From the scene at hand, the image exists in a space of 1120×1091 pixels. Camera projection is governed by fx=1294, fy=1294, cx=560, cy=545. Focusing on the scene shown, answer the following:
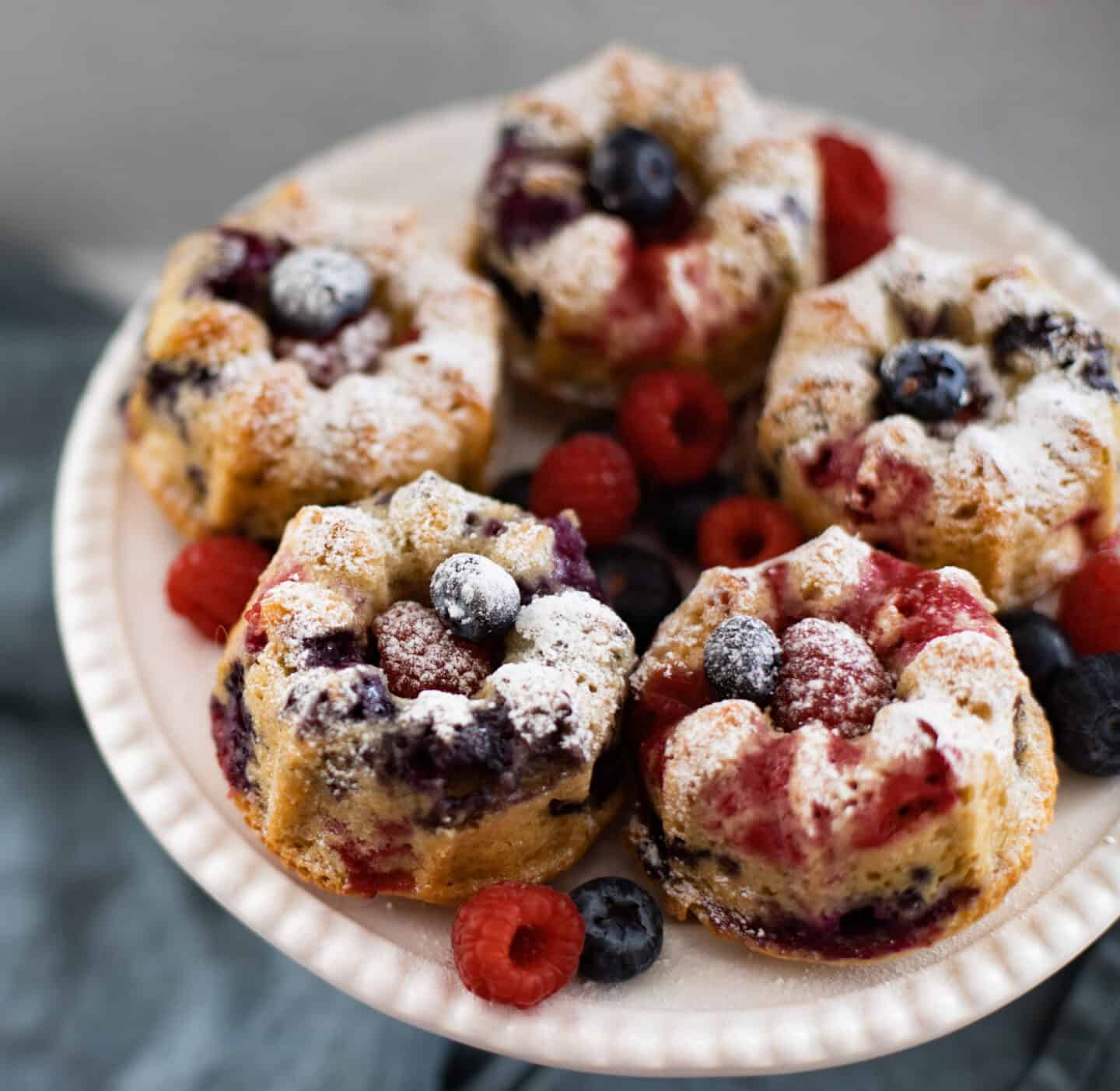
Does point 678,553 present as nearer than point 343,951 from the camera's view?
No

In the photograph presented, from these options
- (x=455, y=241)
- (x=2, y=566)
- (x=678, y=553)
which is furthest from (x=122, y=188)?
(x=678, y=553)

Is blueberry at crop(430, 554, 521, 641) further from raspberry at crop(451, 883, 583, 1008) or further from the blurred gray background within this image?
the blurred gray background

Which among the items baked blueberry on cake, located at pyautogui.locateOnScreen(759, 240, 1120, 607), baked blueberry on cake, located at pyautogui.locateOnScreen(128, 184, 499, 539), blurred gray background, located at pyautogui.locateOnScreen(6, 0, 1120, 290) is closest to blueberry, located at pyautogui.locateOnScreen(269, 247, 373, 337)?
baked blueberry on cake, located at pyautogui.locateOnScreen(128, 184, 499, 539)

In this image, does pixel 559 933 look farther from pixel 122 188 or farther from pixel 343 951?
pixel 122 188

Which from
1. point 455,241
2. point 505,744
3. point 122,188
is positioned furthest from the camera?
point 122,188

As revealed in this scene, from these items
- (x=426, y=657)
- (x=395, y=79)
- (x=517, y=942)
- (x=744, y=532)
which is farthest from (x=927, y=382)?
(x=395, y=79)

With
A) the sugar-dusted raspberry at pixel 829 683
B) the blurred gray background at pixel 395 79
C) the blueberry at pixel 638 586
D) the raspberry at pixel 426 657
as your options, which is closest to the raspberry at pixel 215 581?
the raspberry at pixel 426 657

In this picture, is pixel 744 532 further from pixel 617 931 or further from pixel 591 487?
pixel 617 931
